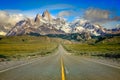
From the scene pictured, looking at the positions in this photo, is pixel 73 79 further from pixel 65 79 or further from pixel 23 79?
pixel 23 79

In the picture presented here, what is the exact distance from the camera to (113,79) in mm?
12820

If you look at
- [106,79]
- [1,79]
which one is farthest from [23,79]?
[106,79]

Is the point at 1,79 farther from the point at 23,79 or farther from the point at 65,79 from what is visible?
the point at 65,79

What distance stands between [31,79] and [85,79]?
3232 mm

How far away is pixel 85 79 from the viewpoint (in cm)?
1305

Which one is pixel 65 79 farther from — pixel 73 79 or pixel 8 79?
pixel 8 79

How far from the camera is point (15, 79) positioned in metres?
13.0

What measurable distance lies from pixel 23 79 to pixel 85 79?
12.1ft

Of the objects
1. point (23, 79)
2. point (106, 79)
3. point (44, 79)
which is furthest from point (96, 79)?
point (23, 79)

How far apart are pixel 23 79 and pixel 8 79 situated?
882 mm

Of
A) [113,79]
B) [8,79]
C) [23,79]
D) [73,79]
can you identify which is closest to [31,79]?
[23,79]

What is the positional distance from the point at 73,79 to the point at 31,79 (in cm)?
252

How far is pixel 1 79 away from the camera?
1295cm

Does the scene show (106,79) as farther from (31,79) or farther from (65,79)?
(31,79)
